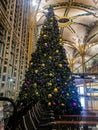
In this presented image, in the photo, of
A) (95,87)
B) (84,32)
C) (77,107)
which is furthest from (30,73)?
(84,32)

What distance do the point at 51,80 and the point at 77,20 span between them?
995cm

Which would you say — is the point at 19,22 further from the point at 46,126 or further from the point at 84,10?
the point at 84,10

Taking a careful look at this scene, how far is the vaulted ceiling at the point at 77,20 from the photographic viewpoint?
36.4ft

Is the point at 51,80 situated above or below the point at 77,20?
below

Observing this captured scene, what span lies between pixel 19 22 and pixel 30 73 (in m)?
2.13

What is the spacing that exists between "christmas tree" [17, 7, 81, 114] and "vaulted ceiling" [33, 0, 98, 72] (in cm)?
497

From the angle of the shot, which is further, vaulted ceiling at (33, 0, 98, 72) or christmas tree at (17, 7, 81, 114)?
vaulted ceiling at (33, 0, 98, 72)

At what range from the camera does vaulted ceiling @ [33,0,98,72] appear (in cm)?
1110

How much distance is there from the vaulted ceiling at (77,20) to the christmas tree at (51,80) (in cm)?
497

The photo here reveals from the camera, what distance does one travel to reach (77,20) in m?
13.3

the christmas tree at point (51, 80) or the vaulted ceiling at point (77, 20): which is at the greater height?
the vaulted ceiling at point (77, 20)

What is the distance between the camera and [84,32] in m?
15.0

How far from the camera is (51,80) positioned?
4.55 metres

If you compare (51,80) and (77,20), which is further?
(77,20)
